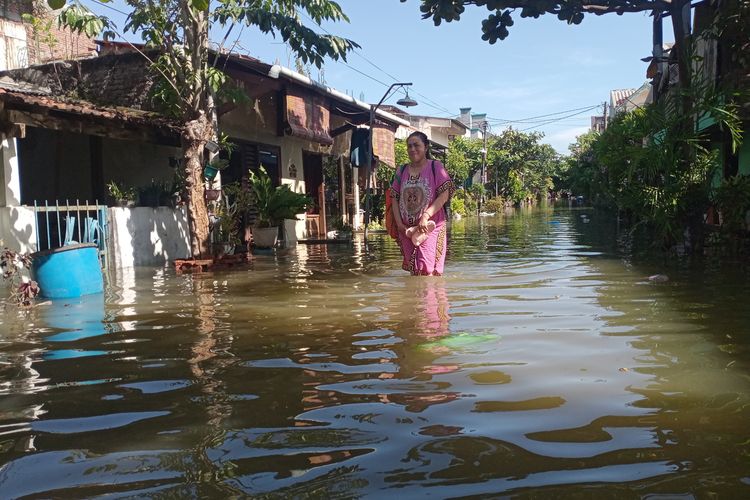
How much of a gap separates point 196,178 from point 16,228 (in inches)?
105

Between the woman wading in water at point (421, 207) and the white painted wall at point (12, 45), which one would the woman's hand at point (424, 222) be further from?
the white painted wall at point (12, 45)

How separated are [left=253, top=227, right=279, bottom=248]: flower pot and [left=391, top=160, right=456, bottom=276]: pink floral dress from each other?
6.86m

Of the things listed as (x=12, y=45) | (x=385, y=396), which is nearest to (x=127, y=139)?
(x=12, y=45)

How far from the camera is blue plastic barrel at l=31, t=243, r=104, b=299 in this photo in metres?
6.65

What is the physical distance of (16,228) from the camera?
8.27 metres

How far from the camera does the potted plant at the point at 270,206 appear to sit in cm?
1359

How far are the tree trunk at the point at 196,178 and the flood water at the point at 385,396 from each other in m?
3.89

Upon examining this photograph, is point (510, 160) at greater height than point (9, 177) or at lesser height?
greater

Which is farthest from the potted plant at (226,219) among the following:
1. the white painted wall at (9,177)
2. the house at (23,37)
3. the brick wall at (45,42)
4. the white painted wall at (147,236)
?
the brick wall at (45,42)

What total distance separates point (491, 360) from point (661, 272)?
4829 millimetres

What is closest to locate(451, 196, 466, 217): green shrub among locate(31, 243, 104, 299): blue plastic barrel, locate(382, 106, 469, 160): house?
locate(382, 106, 469, 160): house

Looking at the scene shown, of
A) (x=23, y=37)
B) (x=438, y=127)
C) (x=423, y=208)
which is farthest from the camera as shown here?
(x=438, y=127)

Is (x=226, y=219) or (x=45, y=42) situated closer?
(x=226, y=219)

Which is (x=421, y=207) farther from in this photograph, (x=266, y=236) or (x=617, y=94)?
(x=617, y=94)
